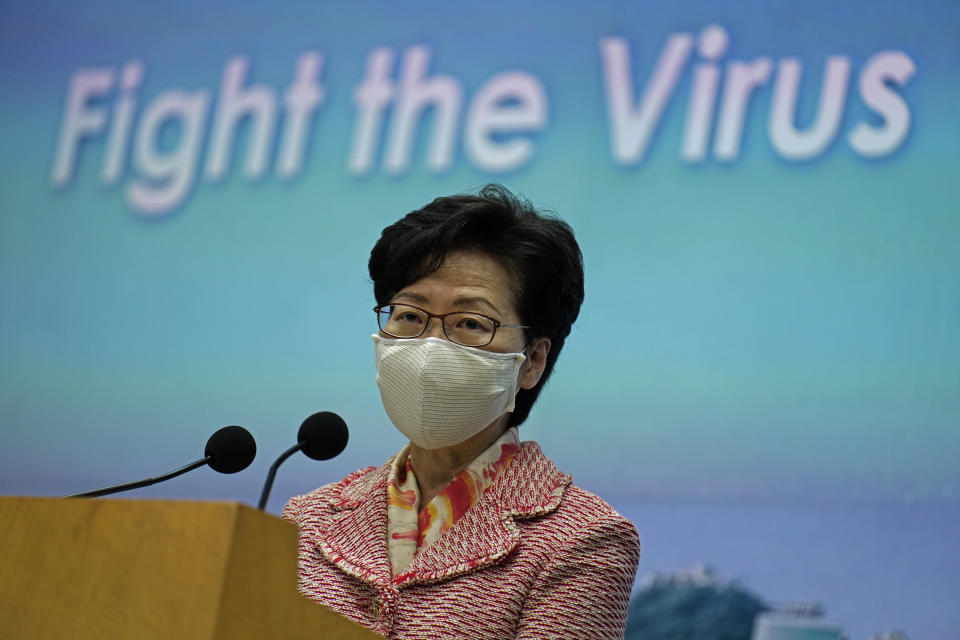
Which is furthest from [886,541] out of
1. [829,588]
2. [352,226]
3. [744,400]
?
[352,226]

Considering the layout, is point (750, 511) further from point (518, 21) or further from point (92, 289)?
point (92, 289)

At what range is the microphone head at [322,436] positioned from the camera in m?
1.91

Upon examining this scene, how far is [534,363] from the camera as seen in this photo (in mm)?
2180

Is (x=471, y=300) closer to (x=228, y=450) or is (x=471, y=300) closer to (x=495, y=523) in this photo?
(x=495, y=523)

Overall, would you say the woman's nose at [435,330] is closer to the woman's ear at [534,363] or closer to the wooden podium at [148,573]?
the woman's ear at [534,363]

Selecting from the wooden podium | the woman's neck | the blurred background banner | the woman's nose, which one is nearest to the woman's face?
the woman's nose

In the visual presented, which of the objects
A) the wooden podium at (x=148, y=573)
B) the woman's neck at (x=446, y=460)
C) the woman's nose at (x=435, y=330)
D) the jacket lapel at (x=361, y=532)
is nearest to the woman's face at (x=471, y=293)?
the woman's nose at (x=435, y=330)

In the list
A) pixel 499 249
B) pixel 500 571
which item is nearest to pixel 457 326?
pixel 499 249

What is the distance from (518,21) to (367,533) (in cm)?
236

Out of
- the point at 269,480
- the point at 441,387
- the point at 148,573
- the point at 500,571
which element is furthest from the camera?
the point at 441,387

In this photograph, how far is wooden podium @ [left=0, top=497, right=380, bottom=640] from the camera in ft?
3.75

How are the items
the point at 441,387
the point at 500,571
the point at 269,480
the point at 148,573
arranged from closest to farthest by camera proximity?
the point at 148,573, the point at 269,480, the point at 500,571, the point at 441,387

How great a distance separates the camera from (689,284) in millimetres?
3451

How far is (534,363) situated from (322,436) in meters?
0.45
